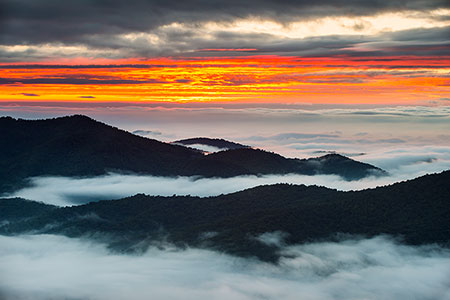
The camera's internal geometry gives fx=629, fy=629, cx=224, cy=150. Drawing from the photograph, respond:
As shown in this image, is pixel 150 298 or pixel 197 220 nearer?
pixel 150 298

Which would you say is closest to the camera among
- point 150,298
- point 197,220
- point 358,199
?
point 150,298

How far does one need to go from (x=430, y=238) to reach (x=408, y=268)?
8995 millimetres

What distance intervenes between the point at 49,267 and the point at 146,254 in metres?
28.1

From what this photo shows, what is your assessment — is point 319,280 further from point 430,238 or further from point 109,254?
point 109,254

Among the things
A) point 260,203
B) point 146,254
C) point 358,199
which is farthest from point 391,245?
point 146,254

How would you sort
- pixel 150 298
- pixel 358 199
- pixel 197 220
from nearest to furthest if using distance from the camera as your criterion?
pixel 150 298, pixel 358 199, pixel 197 220

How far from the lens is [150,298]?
147500 mm

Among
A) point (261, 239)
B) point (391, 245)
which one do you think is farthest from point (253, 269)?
point (391, 245)

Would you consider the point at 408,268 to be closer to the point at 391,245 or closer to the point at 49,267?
the point at 391,245

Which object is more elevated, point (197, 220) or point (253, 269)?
point (197, 220)

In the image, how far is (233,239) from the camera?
510ft

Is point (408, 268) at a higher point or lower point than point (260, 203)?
lower

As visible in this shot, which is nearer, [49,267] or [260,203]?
[49,267]

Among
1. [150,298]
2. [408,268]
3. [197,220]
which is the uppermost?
[197,220]
